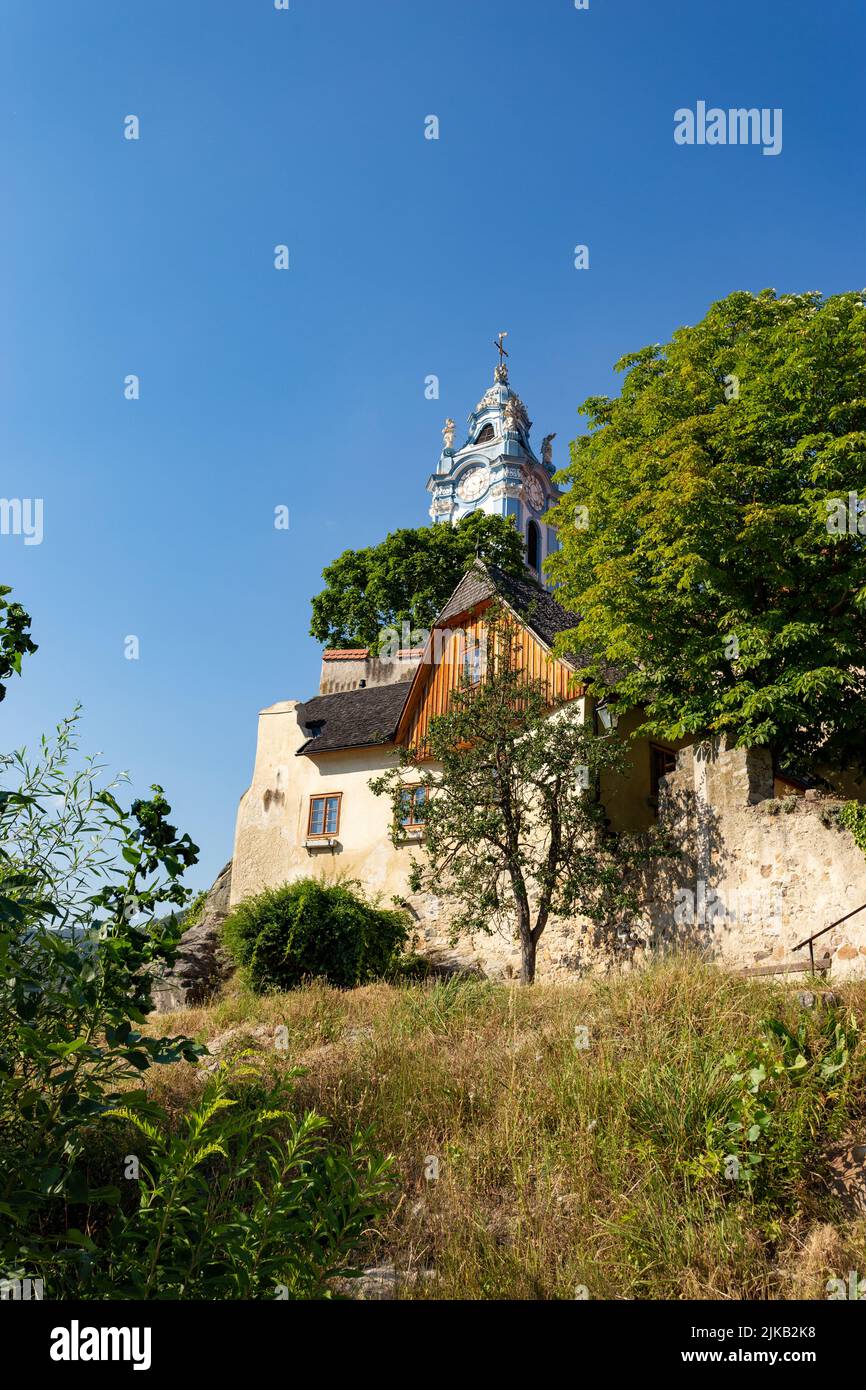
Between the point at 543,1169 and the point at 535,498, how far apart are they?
66035 millimetres

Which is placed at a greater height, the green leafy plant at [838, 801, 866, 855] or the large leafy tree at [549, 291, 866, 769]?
the large leafy tree at [549, 291, 866, 769]

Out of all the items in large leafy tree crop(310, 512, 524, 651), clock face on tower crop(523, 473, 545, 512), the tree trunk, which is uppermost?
clock face on tower crop(523, 473, 545, 512)

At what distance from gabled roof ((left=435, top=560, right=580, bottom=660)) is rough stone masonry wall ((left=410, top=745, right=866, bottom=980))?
5.21 metres

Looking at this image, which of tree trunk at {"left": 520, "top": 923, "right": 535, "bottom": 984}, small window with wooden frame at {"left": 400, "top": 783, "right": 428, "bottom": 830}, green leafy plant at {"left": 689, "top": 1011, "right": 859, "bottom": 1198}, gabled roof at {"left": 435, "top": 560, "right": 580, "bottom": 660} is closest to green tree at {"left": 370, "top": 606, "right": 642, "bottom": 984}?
tree trunk at {"left": 520, "top": 923, "right": 535, "bottom": 984}

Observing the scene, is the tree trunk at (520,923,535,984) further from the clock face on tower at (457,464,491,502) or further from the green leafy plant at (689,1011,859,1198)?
the clock face on tower at (457,464,491,502)

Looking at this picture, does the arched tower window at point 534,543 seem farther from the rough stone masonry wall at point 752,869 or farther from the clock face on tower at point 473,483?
the rough stone masonry wall at point 752,869

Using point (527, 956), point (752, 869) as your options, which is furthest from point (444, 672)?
point (752, 869)

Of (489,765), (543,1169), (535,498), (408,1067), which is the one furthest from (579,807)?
(535,498)

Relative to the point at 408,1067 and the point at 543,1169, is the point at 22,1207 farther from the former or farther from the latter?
the point at 408,1067

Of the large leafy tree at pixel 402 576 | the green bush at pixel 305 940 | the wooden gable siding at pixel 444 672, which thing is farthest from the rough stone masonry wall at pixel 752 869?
the large leafy tree at pixel 402 576

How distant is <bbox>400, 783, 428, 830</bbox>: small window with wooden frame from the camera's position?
62.6 feet

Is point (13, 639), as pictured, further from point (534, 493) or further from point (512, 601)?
point (534, 493)

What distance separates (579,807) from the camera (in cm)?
A: 1823
